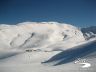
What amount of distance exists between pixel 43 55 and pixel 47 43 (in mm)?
90087

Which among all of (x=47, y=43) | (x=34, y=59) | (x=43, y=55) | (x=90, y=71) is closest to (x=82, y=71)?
(x=90, y=71)

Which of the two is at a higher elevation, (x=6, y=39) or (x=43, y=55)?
(x=6, y=39)

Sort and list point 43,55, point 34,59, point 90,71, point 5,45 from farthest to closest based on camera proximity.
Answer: point 5,45 < point 43,55 < point 34,59 < point 90,71

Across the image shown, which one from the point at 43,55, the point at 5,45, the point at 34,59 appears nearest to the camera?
the point at 34,59

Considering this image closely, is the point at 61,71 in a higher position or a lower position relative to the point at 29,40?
lower

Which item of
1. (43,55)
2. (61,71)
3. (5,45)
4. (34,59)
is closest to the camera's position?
(61,71)

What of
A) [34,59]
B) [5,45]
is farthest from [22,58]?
[5,45]

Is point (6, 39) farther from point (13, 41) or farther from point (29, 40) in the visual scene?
point (29, 40)

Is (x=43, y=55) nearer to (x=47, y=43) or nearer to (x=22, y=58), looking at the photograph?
(x=22, y=58)

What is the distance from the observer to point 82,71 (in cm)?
3841

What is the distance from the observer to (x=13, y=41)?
191m

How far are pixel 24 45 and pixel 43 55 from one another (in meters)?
92.6

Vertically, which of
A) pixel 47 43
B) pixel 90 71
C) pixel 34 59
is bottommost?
pixel 90 71

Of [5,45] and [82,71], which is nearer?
[82,71]
